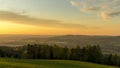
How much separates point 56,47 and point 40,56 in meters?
7.15

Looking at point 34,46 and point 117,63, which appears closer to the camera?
point 117,63

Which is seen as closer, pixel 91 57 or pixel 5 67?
pixel 5 67

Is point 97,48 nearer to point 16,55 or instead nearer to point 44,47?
point 44,47

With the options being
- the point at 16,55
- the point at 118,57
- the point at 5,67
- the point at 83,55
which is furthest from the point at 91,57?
the point at 5,67

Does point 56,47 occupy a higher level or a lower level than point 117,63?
higher

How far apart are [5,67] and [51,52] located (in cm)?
5810

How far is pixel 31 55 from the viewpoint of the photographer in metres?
107

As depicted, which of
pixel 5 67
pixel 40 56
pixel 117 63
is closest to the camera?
pixel 5 67

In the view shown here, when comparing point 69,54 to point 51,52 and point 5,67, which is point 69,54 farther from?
point 5,67

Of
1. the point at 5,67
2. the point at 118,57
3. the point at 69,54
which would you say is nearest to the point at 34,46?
the point at 69,54

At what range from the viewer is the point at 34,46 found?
109500 millimetres

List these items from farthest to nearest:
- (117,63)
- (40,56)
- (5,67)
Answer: (40,56)
(117,63)
(5,67)

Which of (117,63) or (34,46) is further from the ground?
(34,46)

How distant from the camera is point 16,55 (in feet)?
361
